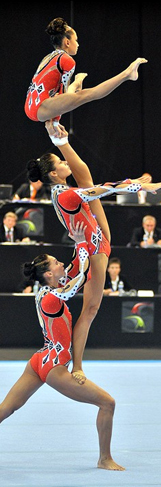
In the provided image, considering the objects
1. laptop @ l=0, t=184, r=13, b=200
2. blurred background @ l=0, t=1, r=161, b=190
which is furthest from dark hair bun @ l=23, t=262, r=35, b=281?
blurred background @ l=0, t=1, r=161, b=190

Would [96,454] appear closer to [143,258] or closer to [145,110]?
[143,258]

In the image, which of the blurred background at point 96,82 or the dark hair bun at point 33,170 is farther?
the blurred background at point 96,82

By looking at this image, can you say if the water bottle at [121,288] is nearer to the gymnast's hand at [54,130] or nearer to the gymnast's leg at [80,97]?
the gymnast's hand at [54,130]

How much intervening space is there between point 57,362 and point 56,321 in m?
0.21

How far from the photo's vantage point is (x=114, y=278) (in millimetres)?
9211

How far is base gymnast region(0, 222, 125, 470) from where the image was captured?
4258 millimetres

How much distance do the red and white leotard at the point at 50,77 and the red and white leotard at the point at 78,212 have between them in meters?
0.45

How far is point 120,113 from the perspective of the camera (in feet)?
40.8

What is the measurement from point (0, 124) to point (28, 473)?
853cm

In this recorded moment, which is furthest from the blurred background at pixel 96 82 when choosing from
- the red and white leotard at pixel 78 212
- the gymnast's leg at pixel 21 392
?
the gymnast's leg at pixel 21 392

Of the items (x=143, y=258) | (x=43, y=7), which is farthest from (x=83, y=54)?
(x=143, y=258)

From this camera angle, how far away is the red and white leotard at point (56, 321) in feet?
14.0

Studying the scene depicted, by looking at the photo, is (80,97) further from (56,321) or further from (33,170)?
(56,321)

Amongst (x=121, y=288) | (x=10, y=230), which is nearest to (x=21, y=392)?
(x=121, y=288)
